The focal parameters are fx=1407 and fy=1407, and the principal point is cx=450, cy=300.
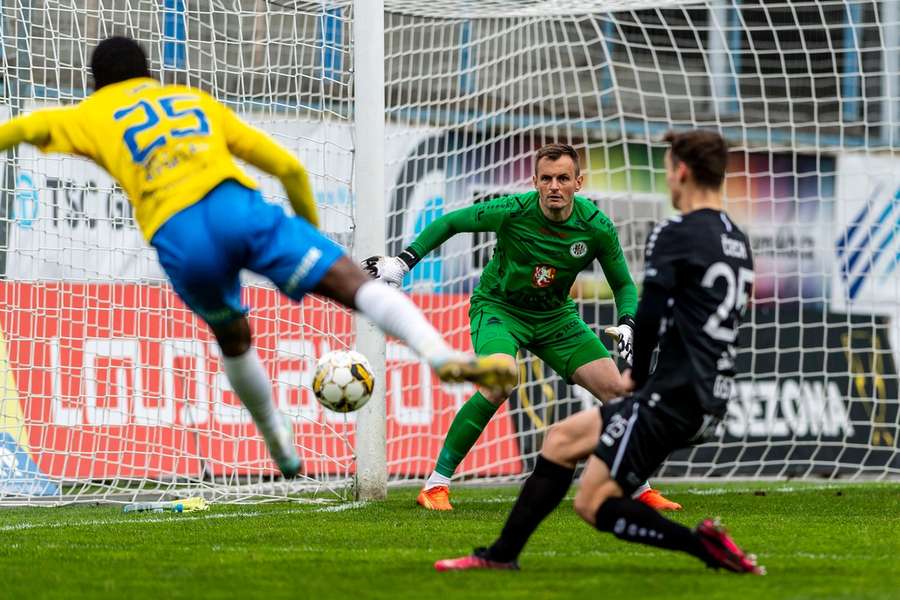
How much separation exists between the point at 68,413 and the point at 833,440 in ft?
22.2

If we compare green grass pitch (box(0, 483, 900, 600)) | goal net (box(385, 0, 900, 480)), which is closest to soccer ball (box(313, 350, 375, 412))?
green grass pitch (box(0, 483, 900, 600))

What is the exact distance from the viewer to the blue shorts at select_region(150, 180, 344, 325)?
5504 millimetres

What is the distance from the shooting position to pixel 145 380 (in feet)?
34.0

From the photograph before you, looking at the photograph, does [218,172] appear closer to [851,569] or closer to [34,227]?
[851,569]

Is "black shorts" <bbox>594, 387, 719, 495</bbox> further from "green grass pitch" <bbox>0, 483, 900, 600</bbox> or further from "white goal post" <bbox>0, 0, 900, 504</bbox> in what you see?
"white goal post" <bbox>0, 0, 900, 504</bbox>

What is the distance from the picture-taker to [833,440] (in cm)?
1271

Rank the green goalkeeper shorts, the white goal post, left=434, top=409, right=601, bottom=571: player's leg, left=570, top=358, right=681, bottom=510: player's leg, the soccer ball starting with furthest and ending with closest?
the white goal post → the green goalkeeper shorts → left=570, top=358, right=681, bottom=510: player's leg → the soccer ball → left=434, top=409, right=601, bottom=571: player's leg

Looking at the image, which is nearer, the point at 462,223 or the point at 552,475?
the point at 552,475

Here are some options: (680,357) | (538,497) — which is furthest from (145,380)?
(680,357)

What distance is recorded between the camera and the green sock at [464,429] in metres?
8.97

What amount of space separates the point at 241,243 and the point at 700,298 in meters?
1.79

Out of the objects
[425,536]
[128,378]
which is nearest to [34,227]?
[128,378]

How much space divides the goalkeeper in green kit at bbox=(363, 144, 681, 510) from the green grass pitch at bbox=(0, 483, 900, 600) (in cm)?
86

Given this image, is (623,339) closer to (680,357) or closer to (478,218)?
(478,218)
